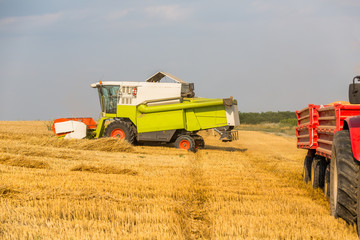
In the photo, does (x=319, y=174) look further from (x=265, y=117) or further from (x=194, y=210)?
(x=265, y=117)

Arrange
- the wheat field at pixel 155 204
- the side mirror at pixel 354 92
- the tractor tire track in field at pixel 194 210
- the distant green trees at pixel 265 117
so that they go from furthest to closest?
the distant green trees at pixel 265 117 < the side mirror at pixel 354 92 < the tractor tire track in field at pixel 194 210 < the wheat field at pixel 155 204

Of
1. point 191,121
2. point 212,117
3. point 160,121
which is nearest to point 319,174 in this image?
point 212,117

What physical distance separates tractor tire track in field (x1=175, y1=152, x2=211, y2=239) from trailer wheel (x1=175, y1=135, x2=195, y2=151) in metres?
8.45

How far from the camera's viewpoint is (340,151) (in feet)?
17.5

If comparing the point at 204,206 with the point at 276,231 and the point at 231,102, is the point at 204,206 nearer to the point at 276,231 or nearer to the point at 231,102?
the point at 276,231

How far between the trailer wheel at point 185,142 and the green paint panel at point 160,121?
1.40 feet

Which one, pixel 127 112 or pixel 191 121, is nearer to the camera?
pixel 191 121

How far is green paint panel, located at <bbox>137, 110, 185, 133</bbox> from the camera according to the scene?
17781 millimetres

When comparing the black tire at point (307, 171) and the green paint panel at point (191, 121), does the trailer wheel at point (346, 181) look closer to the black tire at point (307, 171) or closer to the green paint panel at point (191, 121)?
the black tire at point (307, 171)

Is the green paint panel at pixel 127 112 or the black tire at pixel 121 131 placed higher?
the green paint panel at pixel 127 112

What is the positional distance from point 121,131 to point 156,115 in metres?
1.53

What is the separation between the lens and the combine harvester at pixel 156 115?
17.7m

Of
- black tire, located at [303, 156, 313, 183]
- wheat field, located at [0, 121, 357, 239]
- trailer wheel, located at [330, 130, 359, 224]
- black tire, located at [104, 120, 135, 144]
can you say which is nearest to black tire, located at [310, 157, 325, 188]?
wheat field, located at [0, 121, 357, 239]

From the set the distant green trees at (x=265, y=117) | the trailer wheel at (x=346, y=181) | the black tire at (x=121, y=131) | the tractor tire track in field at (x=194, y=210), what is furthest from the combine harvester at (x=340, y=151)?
the distant green trees at (x=265, y=117)
